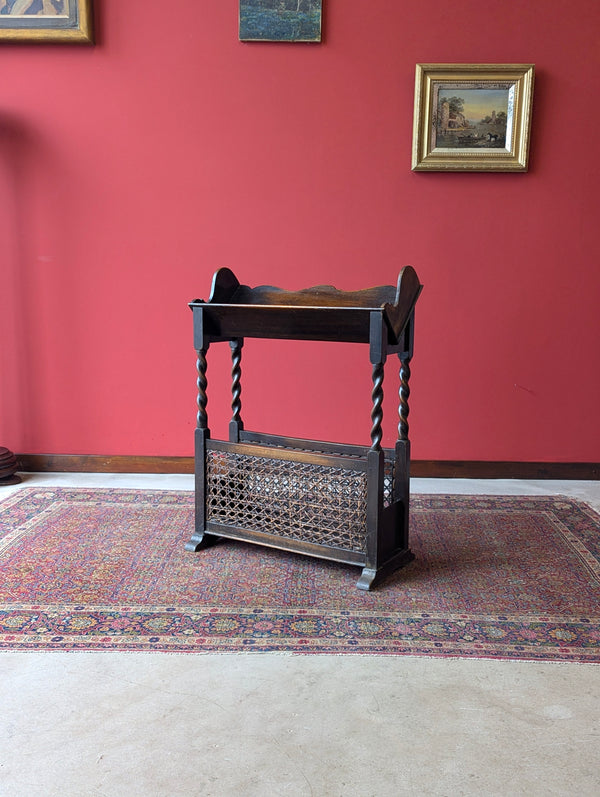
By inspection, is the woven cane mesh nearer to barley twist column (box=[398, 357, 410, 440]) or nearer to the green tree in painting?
barley twist column (box=[398, 357, 410, 440])

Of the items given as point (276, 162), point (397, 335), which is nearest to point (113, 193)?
point (276, 162)

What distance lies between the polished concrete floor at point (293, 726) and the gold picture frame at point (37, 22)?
371 cm

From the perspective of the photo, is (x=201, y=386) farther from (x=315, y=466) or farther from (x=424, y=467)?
(x=424, y=467)

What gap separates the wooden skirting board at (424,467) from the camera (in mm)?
4703

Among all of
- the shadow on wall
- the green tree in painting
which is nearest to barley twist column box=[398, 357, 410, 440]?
the green tree in painting

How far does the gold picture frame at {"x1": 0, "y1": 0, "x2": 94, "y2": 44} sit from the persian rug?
113 inches

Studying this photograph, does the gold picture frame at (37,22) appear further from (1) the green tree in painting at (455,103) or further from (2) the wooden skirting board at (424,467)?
(2) the wooden skirting board at (424,467)

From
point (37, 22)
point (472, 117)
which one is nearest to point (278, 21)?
point (472, 117)

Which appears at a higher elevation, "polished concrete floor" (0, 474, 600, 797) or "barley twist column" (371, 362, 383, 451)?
"barley twist column" (371, 362, 383, 451)

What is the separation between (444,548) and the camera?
3.47m

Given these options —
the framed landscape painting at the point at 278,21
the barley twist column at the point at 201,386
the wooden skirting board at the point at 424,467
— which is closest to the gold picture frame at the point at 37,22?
the framed landscape painting at the point at 278,21

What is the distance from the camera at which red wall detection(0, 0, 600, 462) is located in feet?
14.6

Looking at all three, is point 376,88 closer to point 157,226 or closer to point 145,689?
point 157,226

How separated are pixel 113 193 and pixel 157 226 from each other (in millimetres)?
348
